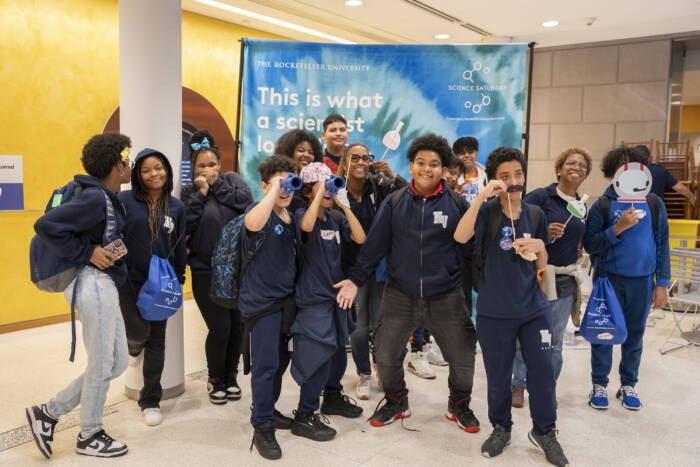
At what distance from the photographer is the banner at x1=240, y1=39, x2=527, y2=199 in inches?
181

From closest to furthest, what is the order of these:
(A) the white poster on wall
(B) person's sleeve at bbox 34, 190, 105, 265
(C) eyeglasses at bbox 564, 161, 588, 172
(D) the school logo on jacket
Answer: (B) person's sleeve at bbox 34, 190, 105, 265
(D) the school logo on jacket
(C) eyeglasses at bbox 564, 161, 588, 172
(A) the white poster on wall

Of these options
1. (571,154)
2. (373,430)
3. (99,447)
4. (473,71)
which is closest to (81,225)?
(99,447)

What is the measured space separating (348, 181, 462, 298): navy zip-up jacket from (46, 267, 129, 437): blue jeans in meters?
1.25

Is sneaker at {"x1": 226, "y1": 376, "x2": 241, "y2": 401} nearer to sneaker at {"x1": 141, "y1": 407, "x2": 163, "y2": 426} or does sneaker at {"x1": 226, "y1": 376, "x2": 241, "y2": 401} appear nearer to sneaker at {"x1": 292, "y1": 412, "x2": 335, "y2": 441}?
sneaker at {"x1": 141, "y1": 407, "x2": 163, "y2": 426}

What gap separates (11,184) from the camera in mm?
4855

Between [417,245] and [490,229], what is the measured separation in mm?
397

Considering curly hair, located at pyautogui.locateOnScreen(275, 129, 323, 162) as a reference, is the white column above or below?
above

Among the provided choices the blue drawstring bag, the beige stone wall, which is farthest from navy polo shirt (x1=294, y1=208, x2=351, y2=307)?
the beige stone wall

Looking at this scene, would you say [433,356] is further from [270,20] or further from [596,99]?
[596,99]

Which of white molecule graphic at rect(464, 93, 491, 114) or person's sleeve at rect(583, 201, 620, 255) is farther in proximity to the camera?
white molecule graphic at rect(464, 93, 491, 114)

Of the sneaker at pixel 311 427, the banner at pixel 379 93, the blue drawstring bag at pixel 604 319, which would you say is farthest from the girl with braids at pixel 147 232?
the blue drawstring bag at pixel 604 319

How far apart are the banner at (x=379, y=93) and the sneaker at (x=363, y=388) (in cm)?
196

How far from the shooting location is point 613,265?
3422 mm

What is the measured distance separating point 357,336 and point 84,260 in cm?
175
